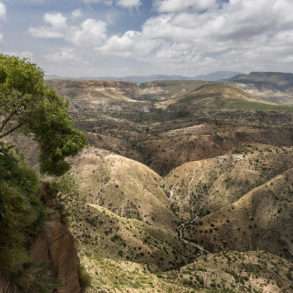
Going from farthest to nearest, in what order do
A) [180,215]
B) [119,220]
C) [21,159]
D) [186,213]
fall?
1. [186,213]
2. [180,215]
3. [119,220]
4. [21,159]

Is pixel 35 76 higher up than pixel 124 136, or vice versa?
pixel 35 76

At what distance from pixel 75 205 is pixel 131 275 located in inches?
1241

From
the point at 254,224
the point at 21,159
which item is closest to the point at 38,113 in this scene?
the point at 21,159

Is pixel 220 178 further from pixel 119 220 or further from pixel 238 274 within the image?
pixel 238 274

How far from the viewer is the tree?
26875 mm

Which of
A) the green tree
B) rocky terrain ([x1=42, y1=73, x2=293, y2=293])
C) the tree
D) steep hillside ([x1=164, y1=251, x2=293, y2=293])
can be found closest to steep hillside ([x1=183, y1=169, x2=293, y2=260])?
rocky terrain ([x1=42, y1=73, x2=293, y2=293])

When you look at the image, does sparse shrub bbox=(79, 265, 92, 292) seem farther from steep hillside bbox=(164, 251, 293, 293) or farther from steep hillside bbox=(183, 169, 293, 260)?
steep hillside bbox=(183, 169, 293, 260)

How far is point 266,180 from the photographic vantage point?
399 feet

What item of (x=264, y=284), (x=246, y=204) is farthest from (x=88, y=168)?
(x=264, y=284)

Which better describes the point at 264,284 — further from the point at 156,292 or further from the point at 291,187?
the point at 291,187

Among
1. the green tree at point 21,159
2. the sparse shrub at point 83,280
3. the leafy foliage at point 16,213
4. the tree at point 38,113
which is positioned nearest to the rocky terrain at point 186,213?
the tree at point 38,113

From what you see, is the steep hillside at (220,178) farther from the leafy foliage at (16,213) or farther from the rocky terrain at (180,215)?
the leafy foliage at (16,213)

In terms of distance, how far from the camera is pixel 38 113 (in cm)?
2816

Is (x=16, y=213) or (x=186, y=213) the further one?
(x=186, y=213)
